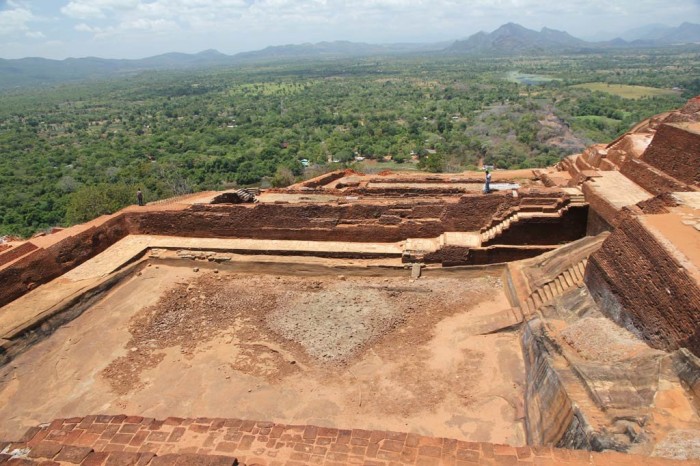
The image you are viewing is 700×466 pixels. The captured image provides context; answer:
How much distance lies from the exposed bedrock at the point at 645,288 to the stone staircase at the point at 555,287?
612mm

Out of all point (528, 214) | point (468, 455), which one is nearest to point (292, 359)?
point (468, 455)

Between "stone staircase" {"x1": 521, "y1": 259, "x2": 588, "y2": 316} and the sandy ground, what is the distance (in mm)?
707

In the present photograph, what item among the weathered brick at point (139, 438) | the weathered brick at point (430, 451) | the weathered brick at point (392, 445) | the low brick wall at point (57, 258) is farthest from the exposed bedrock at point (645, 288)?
the low brick wall at point (57, 258)

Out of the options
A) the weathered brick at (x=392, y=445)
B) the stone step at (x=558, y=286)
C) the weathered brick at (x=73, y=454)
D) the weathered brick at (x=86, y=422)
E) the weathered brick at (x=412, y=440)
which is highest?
the weathered brick at (x=73, y=454)

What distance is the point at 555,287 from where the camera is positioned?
9.38 metres

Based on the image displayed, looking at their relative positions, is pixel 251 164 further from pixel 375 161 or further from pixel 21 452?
pixel 21 452

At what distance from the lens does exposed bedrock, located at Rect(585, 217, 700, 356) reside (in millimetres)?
6000

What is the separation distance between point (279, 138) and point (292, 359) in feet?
140

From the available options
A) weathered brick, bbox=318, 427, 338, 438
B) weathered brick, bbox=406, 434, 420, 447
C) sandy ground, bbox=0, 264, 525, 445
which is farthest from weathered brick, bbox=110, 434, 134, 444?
weathered brick, bbox=406, 434, 420, 447

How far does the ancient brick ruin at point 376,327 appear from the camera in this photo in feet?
17.9

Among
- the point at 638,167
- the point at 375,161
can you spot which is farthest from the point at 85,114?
the point at 638,167

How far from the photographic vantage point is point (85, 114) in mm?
86500

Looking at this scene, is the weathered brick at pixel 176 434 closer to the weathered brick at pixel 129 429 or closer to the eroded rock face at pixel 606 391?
the weathered brick at pixel 129 429

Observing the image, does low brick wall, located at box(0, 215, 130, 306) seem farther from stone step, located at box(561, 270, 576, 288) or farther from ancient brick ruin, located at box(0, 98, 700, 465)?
stone step, located at box(561, 270, 576, 288)
